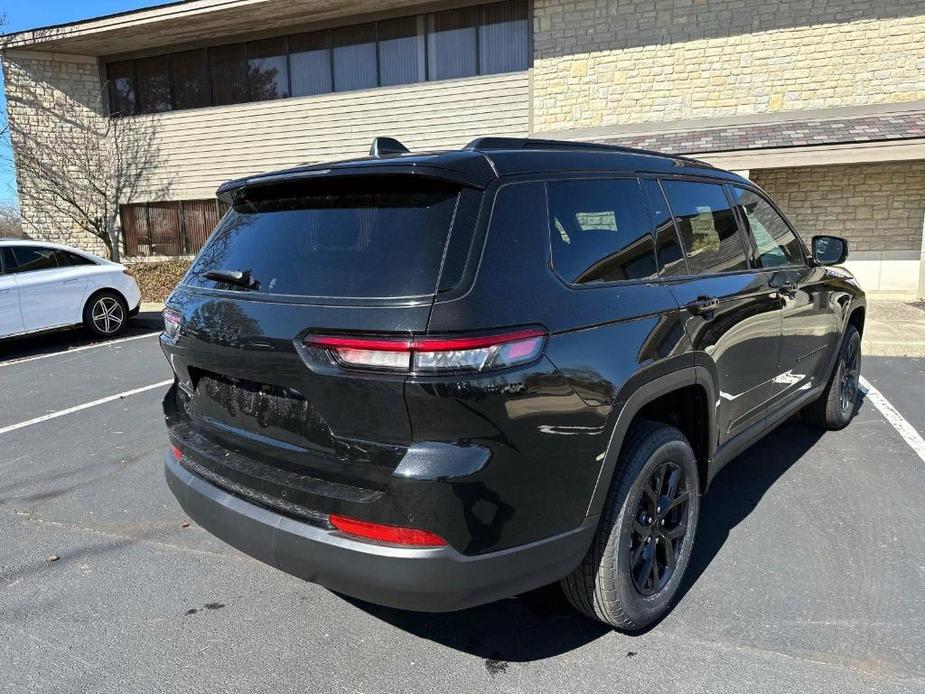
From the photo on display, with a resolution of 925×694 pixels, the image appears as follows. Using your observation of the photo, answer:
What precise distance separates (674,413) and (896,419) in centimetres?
356

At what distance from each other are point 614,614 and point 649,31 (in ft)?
45.2

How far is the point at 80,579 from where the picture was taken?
315 centimetres

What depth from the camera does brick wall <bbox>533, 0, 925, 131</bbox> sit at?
12.4 meters

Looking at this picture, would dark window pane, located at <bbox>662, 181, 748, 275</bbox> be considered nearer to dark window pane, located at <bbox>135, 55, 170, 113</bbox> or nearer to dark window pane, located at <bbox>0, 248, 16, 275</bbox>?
dark window pane, located at <bbox>0, 248, 16, 275</bbox>

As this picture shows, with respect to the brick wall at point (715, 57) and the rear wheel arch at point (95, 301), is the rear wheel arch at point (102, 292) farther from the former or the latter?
the brick wall at point (715, 57)

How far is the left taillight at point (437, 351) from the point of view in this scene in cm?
195

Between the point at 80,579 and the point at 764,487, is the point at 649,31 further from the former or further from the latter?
the point at 80,579

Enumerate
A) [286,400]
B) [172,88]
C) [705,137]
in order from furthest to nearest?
[172,88], [705,137], [286,400]

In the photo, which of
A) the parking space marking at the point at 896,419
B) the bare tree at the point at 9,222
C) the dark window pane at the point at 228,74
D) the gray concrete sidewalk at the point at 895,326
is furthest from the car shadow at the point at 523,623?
the bare tree at the point at 9,222

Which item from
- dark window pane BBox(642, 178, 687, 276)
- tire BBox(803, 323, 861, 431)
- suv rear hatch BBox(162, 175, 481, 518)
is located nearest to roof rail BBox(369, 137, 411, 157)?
suv rear hatch BBox(162, 175, 481, 518)

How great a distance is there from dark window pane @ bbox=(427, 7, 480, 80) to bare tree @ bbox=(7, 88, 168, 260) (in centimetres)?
821

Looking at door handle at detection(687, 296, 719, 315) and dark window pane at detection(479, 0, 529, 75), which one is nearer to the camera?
door handle at detection(687, 296, 719, 315)

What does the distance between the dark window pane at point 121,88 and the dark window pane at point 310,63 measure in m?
5.14

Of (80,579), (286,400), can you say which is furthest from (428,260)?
(80,579)
